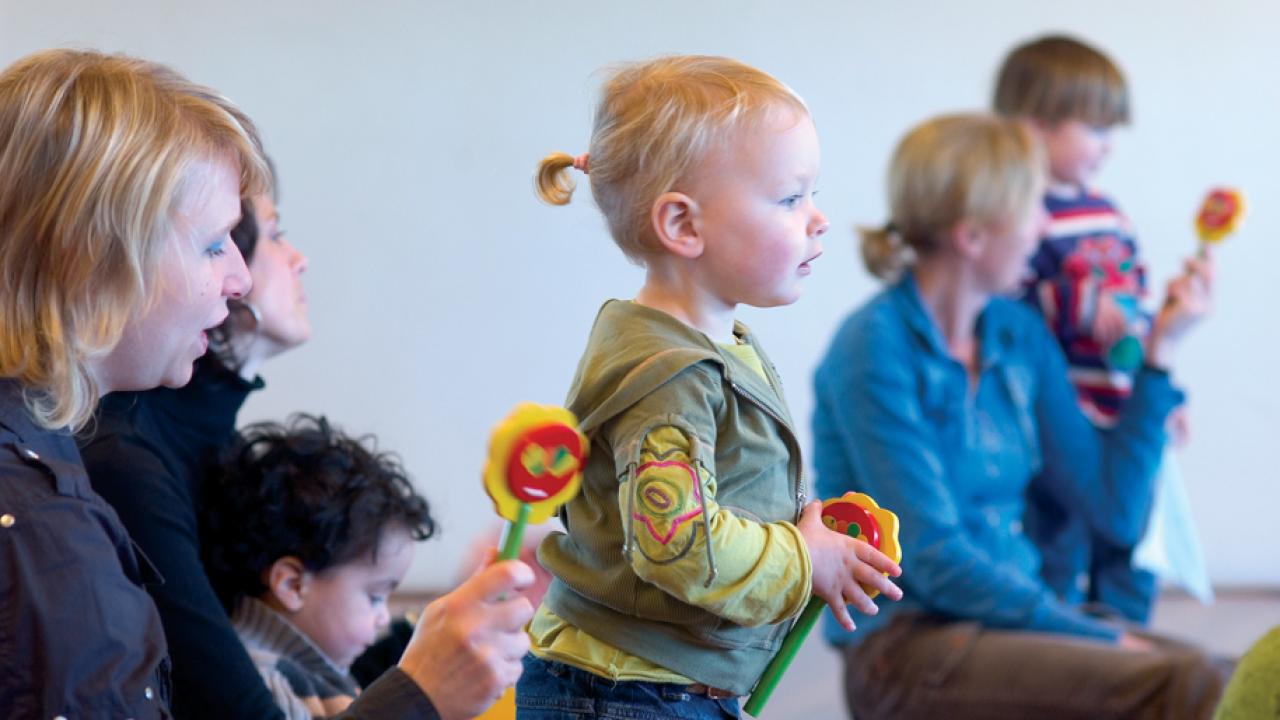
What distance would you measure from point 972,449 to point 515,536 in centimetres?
136

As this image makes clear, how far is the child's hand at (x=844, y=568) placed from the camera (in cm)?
105

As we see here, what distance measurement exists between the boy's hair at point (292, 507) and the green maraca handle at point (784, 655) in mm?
598

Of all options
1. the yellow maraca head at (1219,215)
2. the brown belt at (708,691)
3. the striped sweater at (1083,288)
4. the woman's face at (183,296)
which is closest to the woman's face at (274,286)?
the woman's face at (183,296)

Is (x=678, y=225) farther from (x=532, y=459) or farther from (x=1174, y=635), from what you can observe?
(x=1174, y=635)

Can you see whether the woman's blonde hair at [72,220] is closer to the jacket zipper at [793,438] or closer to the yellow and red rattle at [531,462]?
the yellow and red rattle at [531,462]

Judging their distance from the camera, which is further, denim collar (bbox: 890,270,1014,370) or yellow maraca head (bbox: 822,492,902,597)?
denim collar (bbox: 890,270,1014,370)

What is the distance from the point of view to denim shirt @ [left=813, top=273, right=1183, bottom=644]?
2.06 metres

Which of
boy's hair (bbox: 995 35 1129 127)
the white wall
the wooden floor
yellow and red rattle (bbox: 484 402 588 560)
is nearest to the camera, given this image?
yellow and red rattle (bbox: 484 402 588 560)

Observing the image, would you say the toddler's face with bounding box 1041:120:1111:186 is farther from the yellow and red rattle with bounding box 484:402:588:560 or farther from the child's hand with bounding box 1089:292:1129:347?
the yellow and red rattle with bounding box 484:402:588:560

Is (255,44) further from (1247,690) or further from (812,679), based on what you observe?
(1247,690)

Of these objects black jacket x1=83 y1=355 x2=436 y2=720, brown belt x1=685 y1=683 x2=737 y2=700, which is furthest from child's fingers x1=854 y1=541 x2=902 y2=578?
black jacket x1=83 y1=355 x2=436 y2=720

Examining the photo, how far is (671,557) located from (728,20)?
2.15m

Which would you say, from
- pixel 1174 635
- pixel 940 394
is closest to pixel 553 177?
pixel 940 394

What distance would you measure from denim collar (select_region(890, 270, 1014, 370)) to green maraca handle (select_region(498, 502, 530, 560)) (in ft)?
4.28
